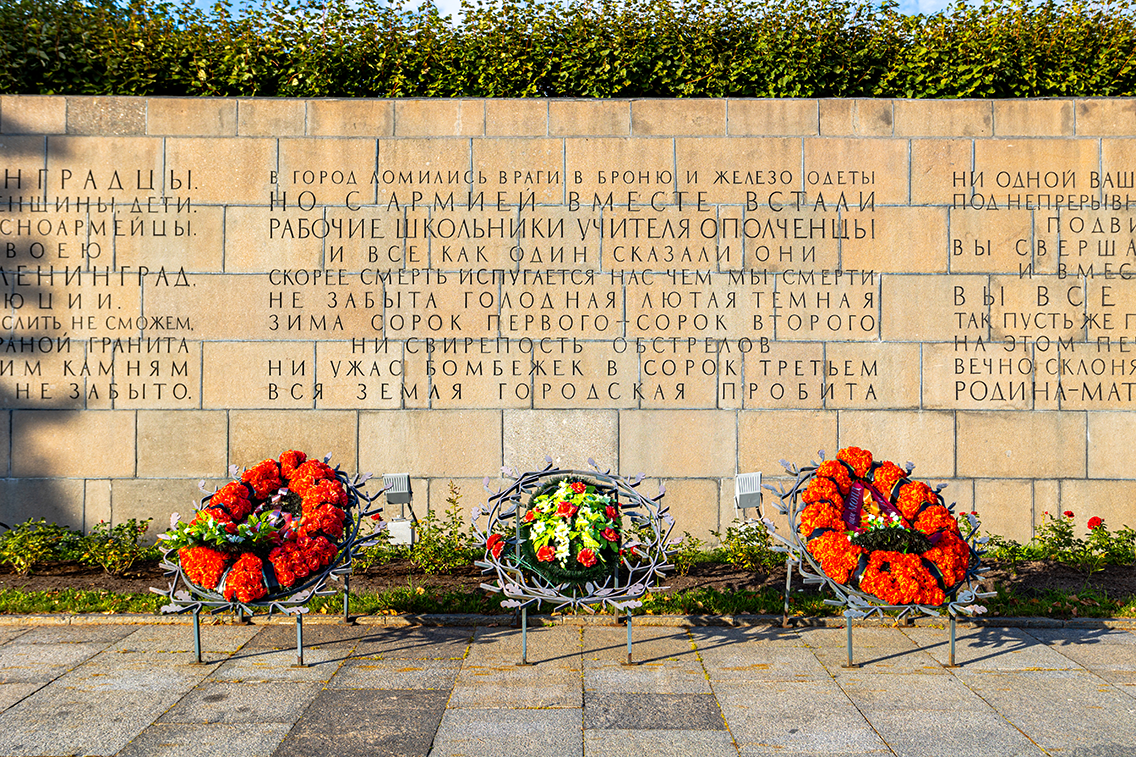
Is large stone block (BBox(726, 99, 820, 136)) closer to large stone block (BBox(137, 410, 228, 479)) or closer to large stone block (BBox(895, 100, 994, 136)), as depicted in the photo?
large stone block (BBox(895, 100, 994, 136))

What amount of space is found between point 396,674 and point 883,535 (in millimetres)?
3427

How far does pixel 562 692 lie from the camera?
15.7 ft

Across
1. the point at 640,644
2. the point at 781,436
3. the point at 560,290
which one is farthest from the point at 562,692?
the point at 560,290

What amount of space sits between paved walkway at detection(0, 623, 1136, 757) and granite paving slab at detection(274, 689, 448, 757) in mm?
15

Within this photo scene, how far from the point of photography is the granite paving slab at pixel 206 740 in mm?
3984

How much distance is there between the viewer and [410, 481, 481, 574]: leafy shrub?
7496mm

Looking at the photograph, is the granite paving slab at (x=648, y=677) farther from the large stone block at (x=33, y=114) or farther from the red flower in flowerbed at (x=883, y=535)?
the large stone block at (x=33, y=114)

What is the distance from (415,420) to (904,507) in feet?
16.0

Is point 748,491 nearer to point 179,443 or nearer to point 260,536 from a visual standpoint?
point 260,536

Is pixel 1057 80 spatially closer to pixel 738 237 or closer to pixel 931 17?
pixel 931 17

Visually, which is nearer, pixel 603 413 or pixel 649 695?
pixel 649 695

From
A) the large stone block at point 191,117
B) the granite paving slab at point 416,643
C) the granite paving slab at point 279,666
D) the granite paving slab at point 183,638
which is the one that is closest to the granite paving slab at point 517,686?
the granite paving slab at point 416,643

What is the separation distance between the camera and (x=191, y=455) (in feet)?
26.7

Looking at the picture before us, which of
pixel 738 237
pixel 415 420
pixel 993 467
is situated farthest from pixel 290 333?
pixel 993 467
